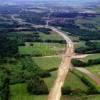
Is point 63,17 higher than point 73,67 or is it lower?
lower

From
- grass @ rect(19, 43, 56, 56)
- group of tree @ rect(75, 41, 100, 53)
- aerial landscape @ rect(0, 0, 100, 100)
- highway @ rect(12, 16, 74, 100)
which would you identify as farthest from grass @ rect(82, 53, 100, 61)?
grass @ rect(19, 43, 56, 56)

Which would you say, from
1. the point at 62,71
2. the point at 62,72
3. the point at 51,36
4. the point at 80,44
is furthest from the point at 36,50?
the point at 51,36

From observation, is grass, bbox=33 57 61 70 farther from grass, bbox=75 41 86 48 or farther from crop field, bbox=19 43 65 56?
grass, bbox=75 41 86 48

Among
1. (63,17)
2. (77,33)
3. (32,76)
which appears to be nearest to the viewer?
(32,76)

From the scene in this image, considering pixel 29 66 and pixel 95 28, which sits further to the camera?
pixel 95 28

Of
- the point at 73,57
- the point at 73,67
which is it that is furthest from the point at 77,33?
the point at 73,67

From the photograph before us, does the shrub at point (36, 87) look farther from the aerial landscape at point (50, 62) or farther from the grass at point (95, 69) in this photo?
the grass at point (95, 69)

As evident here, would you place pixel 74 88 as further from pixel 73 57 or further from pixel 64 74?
pixel 73 57
